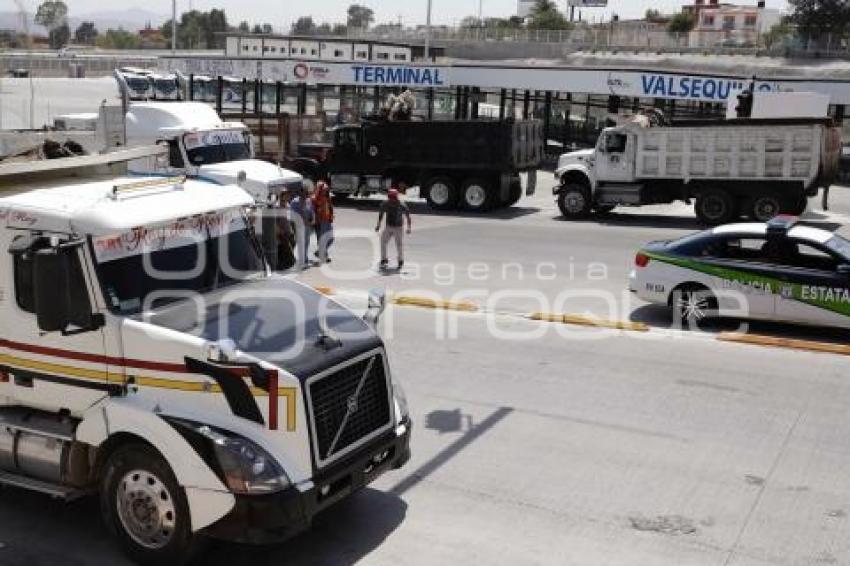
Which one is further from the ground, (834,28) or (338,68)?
(834,28)

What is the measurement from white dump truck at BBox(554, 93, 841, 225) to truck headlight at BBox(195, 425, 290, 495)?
2155 cm

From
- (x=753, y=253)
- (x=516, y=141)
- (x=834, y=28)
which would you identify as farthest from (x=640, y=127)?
(x=834, y=28)

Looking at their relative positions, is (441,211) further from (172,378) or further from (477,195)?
(172,378)

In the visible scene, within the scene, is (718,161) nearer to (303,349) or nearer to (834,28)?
(303,349)

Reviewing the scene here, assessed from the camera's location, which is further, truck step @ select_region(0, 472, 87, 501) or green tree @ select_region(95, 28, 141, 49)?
green tree @ select_region(95, 28, 141, 49)

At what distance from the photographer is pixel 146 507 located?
687 cm

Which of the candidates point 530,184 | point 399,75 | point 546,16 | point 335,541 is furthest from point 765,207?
point 546,16

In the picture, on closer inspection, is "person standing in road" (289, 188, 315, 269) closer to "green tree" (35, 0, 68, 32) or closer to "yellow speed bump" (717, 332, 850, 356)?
"yellow speed bump" (717, 332, 850, 356)

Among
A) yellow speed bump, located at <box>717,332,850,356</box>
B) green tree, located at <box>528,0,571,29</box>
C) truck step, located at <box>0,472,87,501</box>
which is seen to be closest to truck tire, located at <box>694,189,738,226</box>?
yellow speed bump, located at <box>717,332,850,356</box>

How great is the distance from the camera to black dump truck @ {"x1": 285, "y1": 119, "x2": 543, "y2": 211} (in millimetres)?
28141

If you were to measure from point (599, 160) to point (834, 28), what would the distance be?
5728 centimetres

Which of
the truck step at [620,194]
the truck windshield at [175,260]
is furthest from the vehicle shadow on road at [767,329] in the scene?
the truck step at [620,194]

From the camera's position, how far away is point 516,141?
1105 inches

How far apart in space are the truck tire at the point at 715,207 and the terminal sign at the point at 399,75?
723 inches
